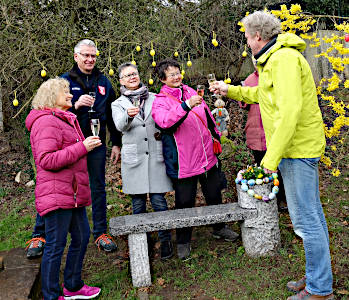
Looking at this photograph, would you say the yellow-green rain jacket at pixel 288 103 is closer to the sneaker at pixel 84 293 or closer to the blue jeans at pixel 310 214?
the blue jeans at pixel 310 214

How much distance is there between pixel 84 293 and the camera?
3.05m

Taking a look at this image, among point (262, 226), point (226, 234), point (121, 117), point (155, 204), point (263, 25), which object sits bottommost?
point (226, 234)

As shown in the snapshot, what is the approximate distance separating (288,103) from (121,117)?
166cm

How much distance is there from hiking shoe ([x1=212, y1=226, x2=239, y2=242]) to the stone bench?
0.96 feet

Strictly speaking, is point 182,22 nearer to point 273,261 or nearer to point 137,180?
point 137,180

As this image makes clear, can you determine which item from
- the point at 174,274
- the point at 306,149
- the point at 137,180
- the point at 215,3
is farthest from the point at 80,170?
the point at 215,3

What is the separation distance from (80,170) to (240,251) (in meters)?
1.82

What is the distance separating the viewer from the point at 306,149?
241 centimetres

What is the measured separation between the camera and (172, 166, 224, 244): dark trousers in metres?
3.55

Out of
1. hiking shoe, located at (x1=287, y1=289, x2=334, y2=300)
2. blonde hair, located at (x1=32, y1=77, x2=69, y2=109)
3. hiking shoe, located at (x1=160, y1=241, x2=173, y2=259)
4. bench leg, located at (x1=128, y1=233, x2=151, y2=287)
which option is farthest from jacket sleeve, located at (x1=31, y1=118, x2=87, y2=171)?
hiking shoe, located at (x1=287, y1=289, x2=334, y2=300)

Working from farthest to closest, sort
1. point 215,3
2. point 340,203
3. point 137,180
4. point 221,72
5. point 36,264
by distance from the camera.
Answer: point 221,72, point 215,3, point 340,203, point 137,180, point 36,264

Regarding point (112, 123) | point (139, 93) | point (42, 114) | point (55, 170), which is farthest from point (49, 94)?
point (112, 123)

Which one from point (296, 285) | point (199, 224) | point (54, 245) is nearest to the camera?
point (54, 245)

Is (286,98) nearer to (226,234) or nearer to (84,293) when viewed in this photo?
(226,234)
